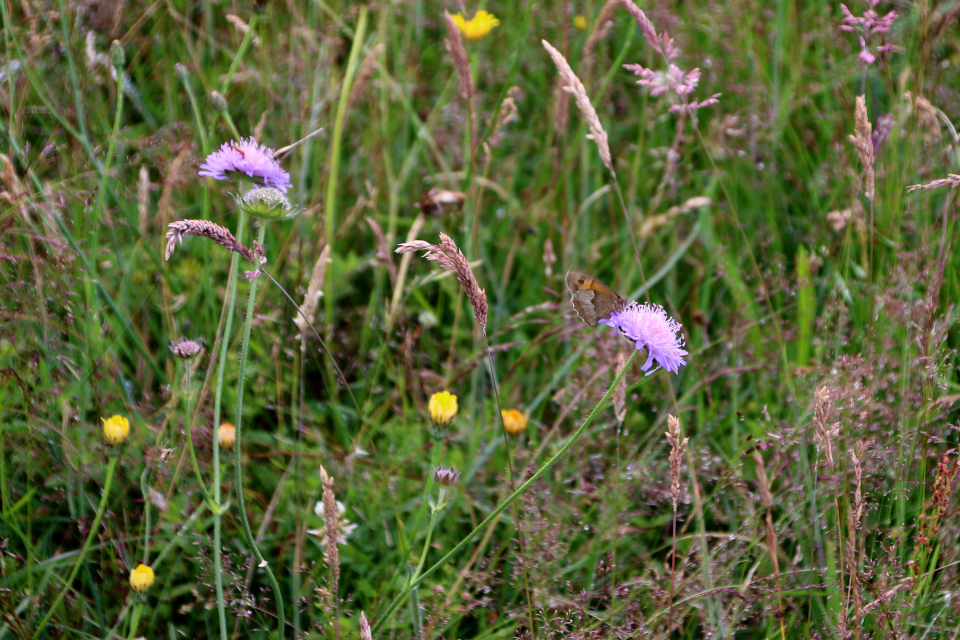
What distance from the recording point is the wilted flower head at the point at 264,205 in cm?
124

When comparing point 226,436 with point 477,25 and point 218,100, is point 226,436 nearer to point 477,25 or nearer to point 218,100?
point 218,100

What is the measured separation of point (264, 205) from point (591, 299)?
23.6 inches

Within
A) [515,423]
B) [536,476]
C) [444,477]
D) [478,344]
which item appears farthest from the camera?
[478,344]

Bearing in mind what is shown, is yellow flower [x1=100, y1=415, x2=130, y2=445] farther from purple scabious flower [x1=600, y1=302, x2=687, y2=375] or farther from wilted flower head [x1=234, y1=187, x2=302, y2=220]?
purple scabious flower [x1=600, y1=302, x2=687, y2=375]

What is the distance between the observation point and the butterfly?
1294mm

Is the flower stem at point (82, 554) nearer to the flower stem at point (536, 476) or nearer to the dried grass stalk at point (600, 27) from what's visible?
the flower stem at point (536, 476)

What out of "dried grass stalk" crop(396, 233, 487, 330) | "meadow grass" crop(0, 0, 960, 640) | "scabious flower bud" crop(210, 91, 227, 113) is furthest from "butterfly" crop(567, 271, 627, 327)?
"scabious flower bud" crop(210, 91, 227, 113)

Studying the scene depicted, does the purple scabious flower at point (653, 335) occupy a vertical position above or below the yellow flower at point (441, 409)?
above

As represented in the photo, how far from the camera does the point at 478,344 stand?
207cm

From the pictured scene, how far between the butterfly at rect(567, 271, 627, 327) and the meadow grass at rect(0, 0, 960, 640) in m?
0.12

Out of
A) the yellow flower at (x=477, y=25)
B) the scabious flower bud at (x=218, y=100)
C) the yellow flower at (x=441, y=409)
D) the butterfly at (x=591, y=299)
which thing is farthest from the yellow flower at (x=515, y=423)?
the yellow flower at (x=477, y=25)

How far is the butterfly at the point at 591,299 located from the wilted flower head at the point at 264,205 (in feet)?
1.66

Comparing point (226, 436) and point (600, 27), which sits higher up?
point (600, 27)

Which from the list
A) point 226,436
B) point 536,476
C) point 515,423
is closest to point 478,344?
point 515,423
